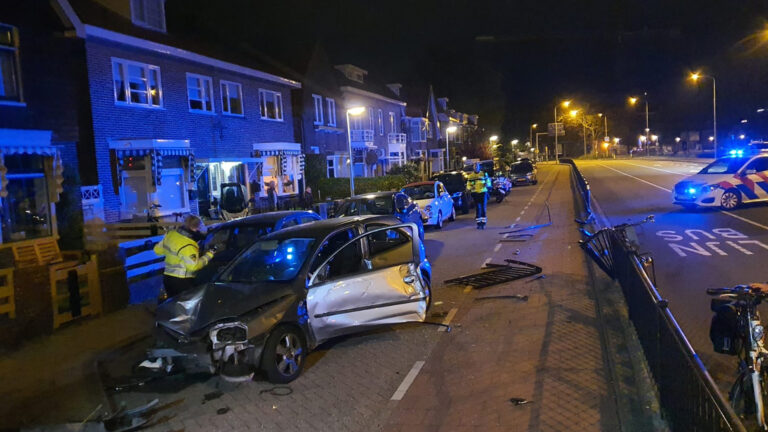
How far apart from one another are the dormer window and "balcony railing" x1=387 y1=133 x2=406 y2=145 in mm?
23203

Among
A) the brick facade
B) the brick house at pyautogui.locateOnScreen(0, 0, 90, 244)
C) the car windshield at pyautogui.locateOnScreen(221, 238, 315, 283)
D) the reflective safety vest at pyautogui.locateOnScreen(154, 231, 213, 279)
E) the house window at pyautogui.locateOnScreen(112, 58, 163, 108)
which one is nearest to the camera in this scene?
the car windshield at pyautogui.locateOnScreen(221, 238, 315, 283)

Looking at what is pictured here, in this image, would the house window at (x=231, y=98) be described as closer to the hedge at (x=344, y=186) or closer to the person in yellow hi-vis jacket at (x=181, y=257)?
the hedge at (x=344, y=186)

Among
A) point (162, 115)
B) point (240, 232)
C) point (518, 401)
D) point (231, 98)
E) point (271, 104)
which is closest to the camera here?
point (518, 401)

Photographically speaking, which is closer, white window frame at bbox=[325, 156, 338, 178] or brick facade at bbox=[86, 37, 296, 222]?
brick facade at bbox=[86, 37, 296, 222]

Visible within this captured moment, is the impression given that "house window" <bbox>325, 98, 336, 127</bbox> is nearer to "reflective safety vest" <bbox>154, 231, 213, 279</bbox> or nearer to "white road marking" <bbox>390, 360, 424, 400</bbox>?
"reflective safety vest" <bbox>154, 231, 213, 279</bbox>

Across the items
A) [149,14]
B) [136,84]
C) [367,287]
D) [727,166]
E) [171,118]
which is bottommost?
[367,287]

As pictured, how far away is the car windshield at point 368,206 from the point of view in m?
14.6

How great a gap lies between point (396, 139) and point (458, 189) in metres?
18.5

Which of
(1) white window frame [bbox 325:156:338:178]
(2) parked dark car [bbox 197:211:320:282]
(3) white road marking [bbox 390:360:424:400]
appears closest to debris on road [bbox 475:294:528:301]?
(3) white road marking [bbox 390:360:424:400]

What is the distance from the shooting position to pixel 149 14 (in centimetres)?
1906

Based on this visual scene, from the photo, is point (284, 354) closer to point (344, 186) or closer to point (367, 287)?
point (367, 287)

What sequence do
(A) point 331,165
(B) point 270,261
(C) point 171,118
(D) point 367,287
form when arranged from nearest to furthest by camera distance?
1. (D) point 367,287
2. (B) point 270,261
3. (C) point 171,118
4. (A) point 331,165

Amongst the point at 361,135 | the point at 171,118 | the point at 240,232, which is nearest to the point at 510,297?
the point at 240,232

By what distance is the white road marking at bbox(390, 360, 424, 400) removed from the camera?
5.42 meters
